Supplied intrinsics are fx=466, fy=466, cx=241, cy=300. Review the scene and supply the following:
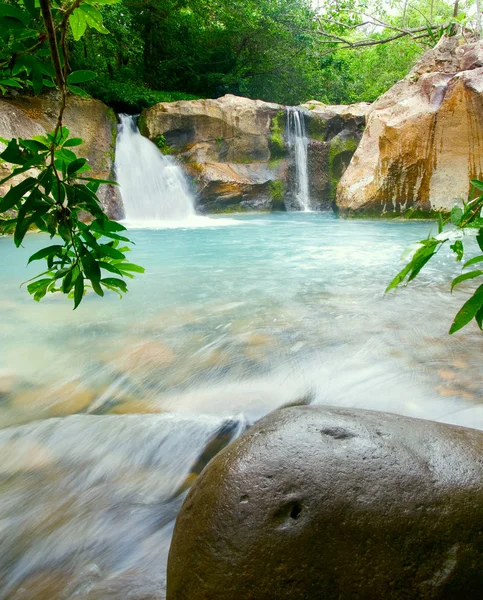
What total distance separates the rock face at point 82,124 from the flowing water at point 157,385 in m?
6.12

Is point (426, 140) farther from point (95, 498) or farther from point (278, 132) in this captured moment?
point (95, 498)

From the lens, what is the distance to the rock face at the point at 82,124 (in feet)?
31.9

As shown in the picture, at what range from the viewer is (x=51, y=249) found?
108 cm

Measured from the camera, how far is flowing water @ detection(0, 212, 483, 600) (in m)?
1.73

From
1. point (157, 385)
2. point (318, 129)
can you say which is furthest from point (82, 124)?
point (157, 385)

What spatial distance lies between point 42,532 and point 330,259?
17.3 ft

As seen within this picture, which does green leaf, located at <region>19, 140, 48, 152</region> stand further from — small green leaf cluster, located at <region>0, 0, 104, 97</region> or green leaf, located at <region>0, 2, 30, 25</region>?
green leaf, located at <region>0, 2, 30, 25</region>

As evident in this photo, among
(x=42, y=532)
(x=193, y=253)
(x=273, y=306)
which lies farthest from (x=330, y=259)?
(x=42, y=532)

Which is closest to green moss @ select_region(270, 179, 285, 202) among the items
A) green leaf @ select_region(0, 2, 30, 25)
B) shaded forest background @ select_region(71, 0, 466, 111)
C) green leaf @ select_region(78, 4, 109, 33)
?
shaded forest background @ select_region(71, 0, 466, 111)

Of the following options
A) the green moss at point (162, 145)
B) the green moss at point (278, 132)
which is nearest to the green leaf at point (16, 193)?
the green moss at point (162, 145)

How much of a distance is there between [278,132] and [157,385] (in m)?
12.4

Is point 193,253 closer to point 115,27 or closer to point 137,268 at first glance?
point 137,268

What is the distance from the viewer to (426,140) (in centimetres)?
1006

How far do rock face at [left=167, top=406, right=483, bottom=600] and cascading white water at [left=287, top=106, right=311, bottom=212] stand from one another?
525 inches
